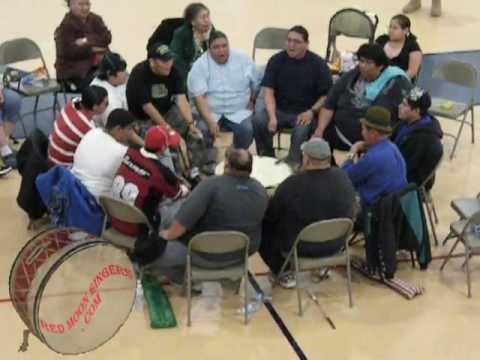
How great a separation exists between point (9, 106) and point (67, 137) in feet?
5.02

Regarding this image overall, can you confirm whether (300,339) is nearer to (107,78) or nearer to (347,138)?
(347,138)

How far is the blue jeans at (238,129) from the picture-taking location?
21.1 ft

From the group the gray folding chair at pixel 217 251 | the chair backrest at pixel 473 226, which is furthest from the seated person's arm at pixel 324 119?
the gray folding chair at pixel 217 251

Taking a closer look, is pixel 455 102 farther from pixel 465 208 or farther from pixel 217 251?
pixel 217 251

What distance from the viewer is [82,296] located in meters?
3.28

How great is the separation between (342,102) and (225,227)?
6.56 feet

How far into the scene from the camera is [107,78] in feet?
20.1

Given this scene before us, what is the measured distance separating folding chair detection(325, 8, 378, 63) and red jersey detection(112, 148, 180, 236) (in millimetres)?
3403

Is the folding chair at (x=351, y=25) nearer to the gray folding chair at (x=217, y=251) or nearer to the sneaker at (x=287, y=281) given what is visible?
the sneaker at (x=287, y=281)

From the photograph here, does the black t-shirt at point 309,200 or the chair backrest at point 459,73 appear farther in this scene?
the chair backrest at point 459,73

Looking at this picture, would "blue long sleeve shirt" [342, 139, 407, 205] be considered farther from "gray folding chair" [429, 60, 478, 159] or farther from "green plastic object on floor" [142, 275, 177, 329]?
"gray folding chair" [429, 60, 478, 159]

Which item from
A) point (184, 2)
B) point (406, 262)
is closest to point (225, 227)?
point (406, 262)

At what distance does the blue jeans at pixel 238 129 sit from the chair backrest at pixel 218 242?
2017 mm

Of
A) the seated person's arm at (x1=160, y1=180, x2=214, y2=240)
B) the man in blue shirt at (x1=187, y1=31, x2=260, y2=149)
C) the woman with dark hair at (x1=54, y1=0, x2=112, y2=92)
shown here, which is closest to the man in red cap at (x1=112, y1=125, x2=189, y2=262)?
the seated person's arm at (x1=160, y1=180, x2=214, y2=240)
